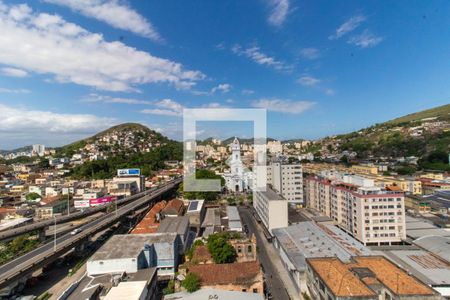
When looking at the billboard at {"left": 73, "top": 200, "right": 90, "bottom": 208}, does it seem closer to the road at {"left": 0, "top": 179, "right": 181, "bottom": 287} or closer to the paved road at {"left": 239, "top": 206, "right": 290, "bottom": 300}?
the road at {"left": 0, "top": 179, "right": 181, "bottom": 287}

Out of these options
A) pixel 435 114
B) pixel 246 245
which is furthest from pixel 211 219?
pixel 435 114

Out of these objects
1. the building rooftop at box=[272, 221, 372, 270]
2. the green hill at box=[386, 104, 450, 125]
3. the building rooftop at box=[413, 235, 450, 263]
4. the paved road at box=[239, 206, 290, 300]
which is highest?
the green hill at box=[386, 104, 450, 125]

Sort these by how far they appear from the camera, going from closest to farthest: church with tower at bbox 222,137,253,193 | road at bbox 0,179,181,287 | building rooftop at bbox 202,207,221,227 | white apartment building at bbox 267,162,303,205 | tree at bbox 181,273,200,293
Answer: tree at bbox 181,273,200,293
road at bbox 0,179,181,287
building rooftop at bbox 202,207,221,227
white apartment building at bbox 267,162,303,205
church with tower at bbox 222,137,253,193

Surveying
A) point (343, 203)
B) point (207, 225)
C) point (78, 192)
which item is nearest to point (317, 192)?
point (343, 203)

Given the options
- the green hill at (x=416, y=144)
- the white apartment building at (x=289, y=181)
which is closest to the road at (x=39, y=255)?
the white apartment building at (x=289, y=181)

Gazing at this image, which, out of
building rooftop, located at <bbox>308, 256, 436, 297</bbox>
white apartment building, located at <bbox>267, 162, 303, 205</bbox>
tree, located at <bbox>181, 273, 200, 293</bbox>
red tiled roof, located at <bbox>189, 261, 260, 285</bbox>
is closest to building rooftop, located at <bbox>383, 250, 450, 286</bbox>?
building rooftop, located at <bbox>308, 256, 436, 297</bbox>

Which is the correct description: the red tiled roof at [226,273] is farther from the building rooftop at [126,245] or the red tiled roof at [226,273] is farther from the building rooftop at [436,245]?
the building rooftop at [436,245]

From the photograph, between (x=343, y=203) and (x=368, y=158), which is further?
(x=368, y=158)

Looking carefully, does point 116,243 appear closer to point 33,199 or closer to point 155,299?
point 155,299
